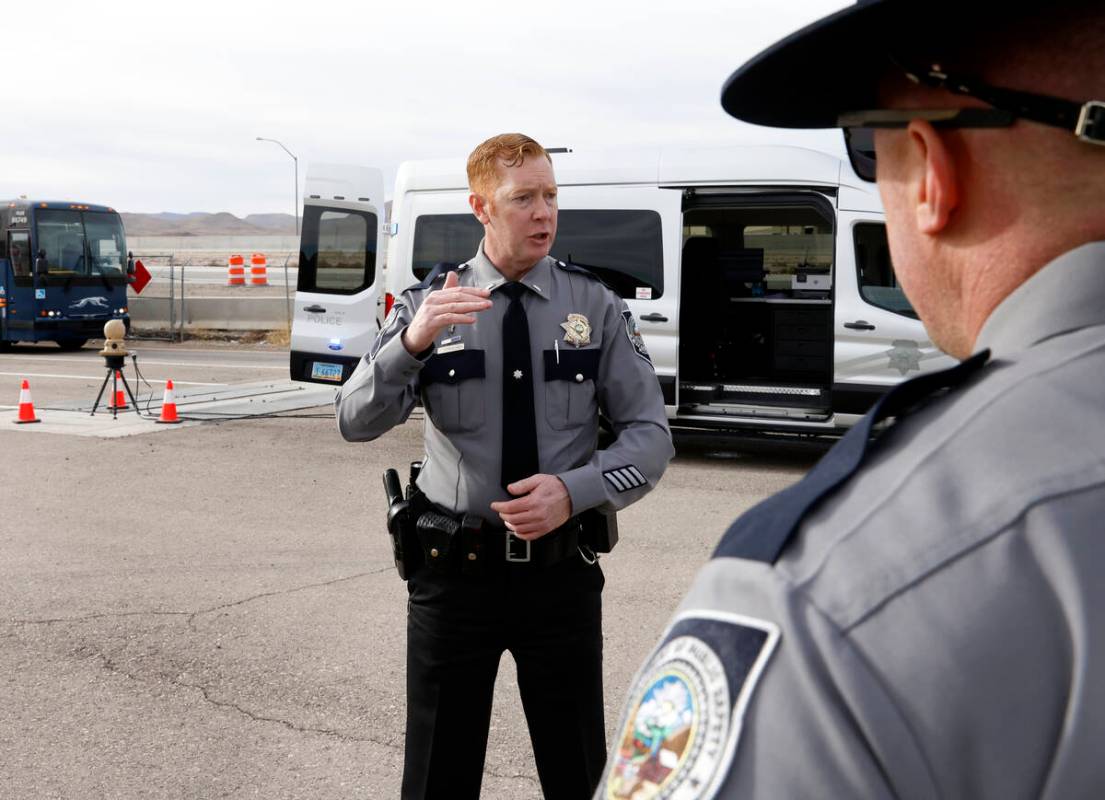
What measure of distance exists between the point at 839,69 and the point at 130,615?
497cm

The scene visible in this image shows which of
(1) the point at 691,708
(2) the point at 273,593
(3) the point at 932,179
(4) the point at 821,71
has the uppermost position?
(4) the point at 821,71

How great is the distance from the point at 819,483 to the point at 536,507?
5.92 ft

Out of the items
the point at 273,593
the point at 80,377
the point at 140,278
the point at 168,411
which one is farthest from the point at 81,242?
the point at 273,593

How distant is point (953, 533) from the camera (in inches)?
28.9

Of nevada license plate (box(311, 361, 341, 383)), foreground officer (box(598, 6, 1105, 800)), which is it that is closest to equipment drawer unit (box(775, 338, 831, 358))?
nevada license plate (box(311, 361, 341, 383))

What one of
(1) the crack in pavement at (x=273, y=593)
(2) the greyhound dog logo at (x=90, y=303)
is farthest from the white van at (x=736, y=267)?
(2) the greyhound dog logo at (x=90, y=303)

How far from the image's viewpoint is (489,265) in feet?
9.35

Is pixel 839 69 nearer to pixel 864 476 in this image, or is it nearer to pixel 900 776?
pixel 864 476

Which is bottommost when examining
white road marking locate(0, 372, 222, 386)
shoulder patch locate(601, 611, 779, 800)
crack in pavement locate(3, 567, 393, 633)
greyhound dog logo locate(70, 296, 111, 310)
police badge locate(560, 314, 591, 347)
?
crack in pavement locate(3, 567, 393, 633)

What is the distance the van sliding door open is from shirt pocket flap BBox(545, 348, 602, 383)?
6.74 m

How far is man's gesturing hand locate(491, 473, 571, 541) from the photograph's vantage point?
2.58m

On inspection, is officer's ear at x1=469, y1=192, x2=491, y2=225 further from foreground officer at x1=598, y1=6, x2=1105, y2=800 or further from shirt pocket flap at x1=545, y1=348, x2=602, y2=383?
foreground officer at x1=598, y1=6, x2=1105, y2=800

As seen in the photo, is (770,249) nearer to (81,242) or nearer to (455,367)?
(455,367)

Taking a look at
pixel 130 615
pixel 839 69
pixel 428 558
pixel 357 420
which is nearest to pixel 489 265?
pixel 357 420
